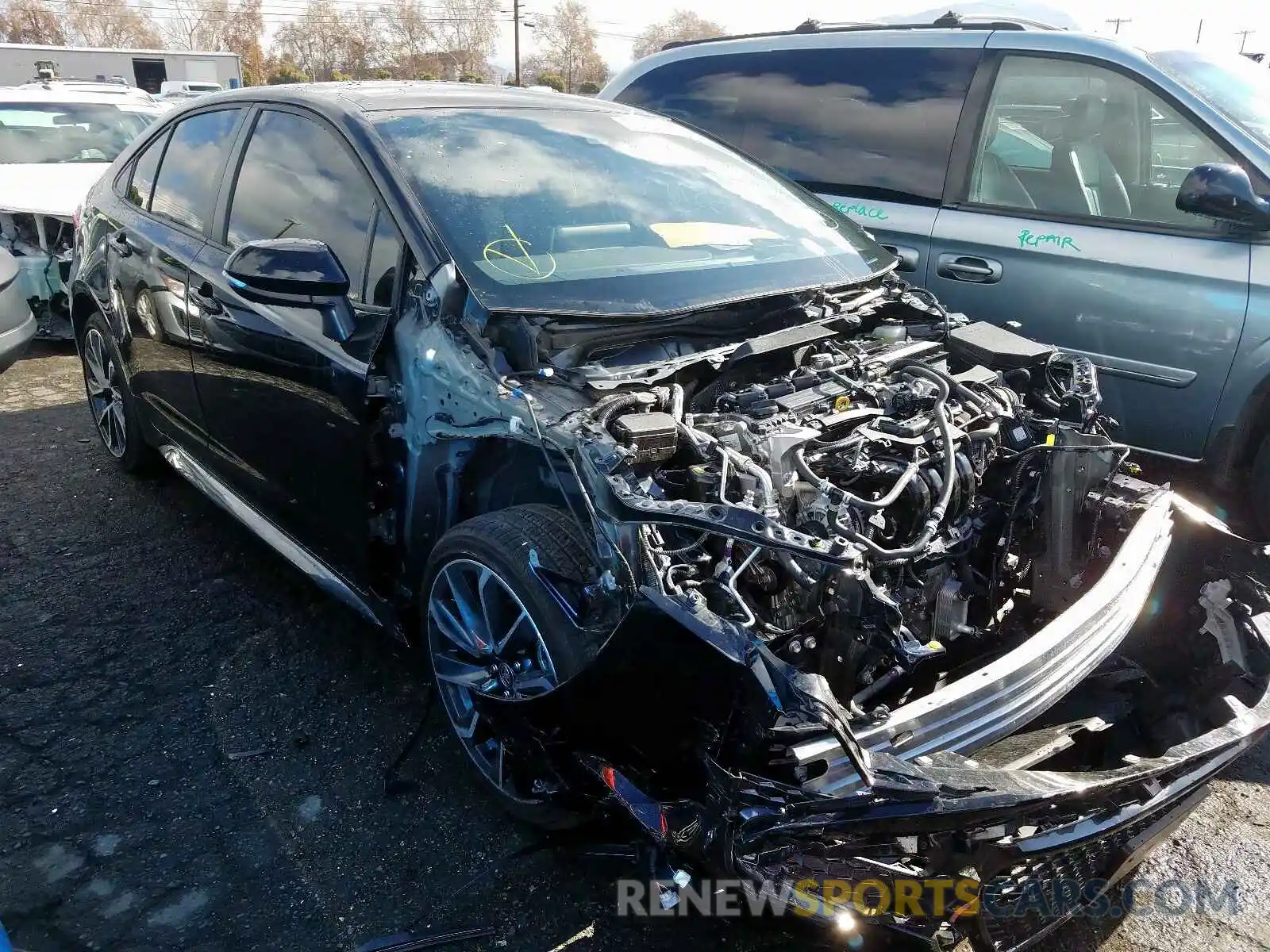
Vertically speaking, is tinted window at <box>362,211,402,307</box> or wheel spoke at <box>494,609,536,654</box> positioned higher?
tinted window at <box>362,211,402,307</box>

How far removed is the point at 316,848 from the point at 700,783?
46.6 inches

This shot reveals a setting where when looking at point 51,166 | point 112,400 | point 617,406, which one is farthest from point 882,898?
point 51,166

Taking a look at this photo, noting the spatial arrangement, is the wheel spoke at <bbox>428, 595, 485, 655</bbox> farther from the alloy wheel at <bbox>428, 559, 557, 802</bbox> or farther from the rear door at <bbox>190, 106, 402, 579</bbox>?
the rear door at <bbox>190, 106, 402, 579</bbox>

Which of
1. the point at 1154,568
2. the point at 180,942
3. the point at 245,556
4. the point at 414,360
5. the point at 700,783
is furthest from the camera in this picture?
the point at 245,556

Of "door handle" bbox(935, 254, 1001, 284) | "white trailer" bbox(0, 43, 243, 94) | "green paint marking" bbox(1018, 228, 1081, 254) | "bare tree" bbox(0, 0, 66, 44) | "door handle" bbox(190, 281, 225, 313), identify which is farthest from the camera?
"bare tree" bbox(0, 0, 66, 44)

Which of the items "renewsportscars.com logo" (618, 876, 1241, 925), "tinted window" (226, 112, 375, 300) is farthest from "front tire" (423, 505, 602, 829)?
"tinted window" (226, 112, 375, 300)

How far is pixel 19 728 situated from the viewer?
9.47 feet

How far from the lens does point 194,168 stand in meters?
3.69

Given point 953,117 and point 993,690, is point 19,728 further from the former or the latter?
point 953,117

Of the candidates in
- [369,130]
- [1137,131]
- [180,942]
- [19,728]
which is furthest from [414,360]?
[1137,131]

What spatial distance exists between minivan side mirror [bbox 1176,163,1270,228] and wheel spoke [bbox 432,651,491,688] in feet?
10.5

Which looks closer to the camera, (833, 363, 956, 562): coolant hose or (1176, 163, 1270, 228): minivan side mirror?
(833, 363, 956, 562): coolant hose

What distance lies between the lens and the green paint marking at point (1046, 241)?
3990 millimetres

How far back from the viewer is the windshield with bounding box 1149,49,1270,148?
3857 mm
